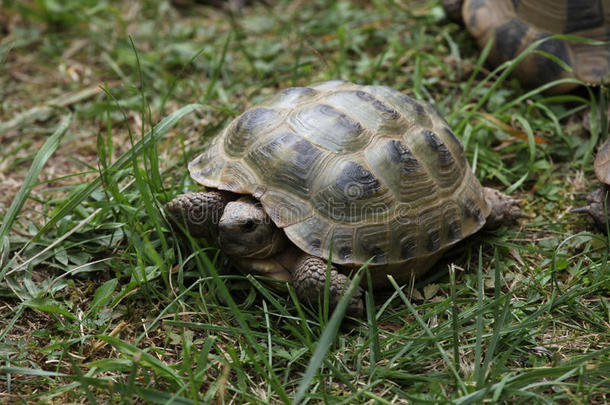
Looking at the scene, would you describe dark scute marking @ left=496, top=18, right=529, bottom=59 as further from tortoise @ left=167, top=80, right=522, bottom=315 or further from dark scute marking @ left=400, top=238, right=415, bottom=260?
dark scute marking @ left=400, top=238, right=415, bottom=260

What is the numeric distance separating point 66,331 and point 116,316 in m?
0.22

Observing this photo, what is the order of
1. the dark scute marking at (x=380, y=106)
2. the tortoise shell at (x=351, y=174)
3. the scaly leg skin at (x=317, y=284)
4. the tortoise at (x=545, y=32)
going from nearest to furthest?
the scaly leg skin at (x=317, y=284)
the tortoise shell at (x=351, y=174)
the dark scute marking at (x=380, y=106)
the tortoise at (x=545, y=32)

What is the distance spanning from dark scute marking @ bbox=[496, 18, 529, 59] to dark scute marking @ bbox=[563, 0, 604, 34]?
0.32 meters

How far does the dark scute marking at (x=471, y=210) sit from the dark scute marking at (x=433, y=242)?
0.82ft

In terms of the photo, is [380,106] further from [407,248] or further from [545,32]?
[545,32]

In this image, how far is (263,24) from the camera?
524cm

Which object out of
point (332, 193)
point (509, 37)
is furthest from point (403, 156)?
point (509, 37)

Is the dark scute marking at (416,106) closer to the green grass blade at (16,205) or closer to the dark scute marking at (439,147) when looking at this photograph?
the dark scute marking at (439,147)

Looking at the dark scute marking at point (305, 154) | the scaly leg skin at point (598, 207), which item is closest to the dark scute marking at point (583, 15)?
the scaly leg skin at point (598, 207)

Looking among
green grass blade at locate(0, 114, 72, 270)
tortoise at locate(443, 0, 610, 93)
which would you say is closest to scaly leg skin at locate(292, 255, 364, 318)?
green grass blade at locate(0, 114, 72, 270)

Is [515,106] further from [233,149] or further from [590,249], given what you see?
[233,149]

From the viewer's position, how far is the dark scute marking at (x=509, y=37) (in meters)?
4.12

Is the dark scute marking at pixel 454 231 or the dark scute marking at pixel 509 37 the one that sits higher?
the dark scute marking at pixel 509 37

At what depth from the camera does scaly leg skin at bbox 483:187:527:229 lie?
2.95 metres
